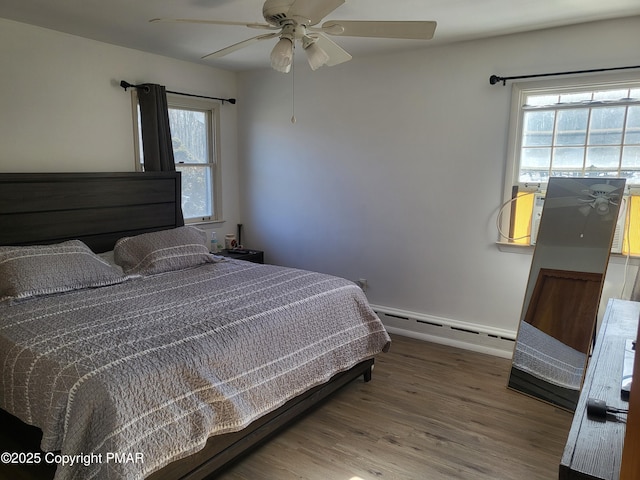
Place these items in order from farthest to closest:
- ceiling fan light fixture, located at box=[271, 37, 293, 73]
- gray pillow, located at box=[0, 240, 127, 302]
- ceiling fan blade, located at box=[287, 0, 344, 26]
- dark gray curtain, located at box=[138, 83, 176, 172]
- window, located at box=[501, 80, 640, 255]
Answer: dark gray curtain, located at box=[138, 83, 176, 172] < window, located at box=[501, 80, 640, 255] < gray pillow, located at box=[0, 240, 127, 302] < ceiling fan light fixture, located at box=[271, 37, 293, 73] < ceiling fan blade, located at box=[287, 0, 344, 26]

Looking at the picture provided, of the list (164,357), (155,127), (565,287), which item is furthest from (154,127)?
(565,287)

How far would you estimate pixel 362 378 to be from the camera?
10.3ft

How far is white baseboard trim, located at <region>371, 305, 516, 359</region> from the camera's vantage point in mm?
3506

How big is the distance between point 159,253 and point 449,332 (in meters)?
2.42

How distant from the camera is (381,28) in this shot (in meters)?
2.06

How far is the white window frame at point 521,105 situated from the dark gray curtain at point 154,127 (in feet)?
9.17

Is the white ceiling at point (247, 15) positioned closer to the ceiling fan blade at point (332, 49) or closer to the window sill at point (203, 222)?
the ceiling fan blade at point (332, 49)

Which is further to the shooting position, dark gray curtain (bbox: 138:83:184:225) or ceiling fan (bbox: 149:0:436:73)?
dark gray curtain (bbox: 138:83:184:225)

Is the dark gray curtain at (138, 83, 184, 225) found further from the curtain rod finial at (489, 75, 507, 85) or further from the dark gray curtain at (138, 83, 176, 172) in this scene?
the curtain rod finial at (489, 75, 507, 85)

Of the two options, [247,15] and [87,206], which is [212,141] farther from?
[247,15]

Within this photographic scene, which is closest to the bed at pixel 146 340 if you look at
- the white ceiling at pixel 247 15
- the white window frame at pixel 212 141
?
the white window frame at pixel 212 141

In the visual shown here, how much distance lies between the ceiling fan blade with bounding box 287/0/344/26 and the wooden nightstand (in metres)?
2.67

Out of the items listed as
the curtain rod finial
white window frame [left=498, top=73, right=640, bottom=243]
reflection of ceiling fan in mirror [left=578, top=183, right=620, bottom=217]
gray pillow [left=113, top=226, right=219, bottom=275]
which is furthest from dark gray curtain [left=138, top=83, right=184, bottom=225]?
reflection of ceiling fan in mirror [left=578, top=183, right=620, bottom=217]

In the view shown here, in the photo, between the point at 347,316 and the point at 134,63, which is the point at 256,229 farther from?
the point at 347,316
